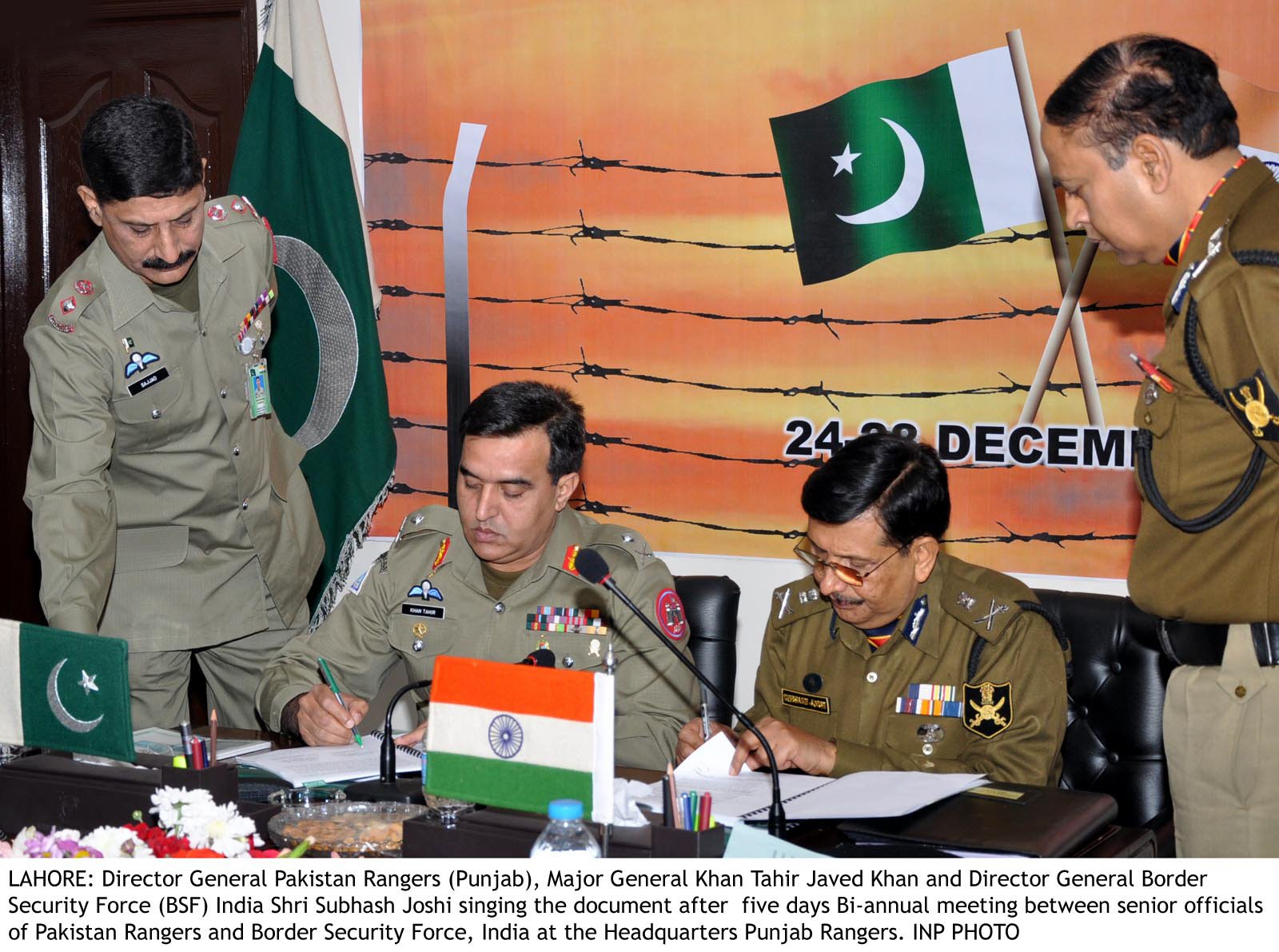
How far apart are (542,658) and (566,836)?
108 cm

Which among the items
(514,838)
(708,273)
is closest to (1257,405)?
(514,838)

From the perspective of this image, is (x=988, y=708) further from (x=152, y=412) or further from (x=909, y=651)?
(x=152, y=412)

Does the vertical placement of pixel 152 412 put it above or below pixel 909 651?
→ above

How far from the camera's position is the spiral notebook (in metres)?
1.98

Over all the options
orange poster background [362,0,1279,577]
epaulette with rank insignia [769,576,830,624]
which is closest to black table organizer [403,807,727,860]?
epaulette with rank insignia [769,576,830,624]

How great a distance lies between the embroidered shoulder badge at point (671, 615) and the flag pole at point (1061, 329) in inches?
44.4

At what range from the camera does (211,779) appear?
68.1 inches

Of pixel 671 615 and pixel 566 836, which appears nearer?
pixel 566 836

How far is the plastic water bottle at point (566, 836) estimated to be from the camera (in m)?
1.39

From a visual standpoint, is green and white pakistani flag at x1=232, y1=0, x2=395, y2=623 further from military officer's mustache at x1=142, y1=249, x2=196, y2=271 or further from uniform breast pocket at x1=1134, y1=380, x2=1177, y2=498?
uniform breast pocket at x1=1134, y1=380, x2=1177, y2=498

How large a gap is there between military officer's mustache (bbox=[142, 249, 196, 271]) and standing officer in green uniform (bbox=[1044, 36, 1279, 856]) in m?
1.73

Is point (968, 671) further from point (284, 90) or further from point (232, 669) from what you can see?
point (284, 90)

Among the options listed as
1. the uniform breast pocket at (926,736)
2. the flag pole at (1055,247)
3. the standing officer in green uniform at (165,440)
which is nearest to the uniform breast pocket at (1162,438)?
the uniform breast pocket at (926,736)
